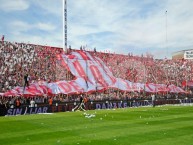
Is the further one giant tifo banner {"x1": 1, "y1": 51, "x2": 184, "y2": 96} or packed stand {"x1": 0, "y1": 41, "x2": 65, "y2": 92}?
giant tifo banner {"x1": 1, "y1": 51, "x2": 184, "y2": 96}

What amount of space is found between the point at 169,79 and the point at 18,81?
110 ft

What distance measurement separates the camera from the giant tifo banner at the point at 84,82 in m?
43.1

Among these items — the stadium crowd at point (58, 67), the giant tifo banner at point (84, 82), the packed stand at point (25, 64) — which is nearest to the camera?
the packed stand at point (25, 64)

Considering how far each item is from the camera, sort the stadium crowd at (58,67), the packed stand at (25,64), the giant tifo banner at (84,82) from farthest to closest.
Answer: the giant tifo banner at (84,82), the stadium crowd at (58,67), the packed stand at (25,64)

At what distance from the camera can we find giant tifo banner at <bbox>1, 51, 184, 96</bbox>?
4309cm

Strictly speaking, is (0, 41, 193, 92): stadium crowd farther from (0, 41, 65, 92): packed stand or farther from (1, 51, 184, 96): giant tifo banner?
(1, 51, 184, 96): giant tifo banner

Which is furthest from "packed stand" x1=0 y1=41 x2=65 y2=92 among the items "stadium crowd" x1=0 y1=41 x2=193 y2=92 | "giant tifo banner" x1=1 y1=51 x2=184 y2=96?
"giant tifo banner" x1=1 y1=51 x2=184 y2=96

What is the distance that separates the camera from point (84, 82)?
Answer: 49.1m

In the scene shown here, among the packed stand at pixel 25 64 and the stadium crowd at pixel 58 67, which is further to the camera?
the stadium crowd at pixel 58 67

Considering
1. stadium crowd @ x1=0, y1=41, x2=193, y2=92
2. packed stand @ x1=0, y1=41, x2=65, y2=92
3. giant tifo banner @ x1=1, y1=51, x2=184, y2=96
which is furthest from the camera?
giant tifo banner @ x1=1, y1=51, x2=184, y2=96

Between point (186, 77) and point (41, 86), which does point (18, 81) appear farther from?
point (186, 77)

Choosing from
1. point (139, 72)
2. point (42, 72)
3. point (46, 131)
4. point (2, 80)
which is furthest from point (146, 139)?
point (139, 72)

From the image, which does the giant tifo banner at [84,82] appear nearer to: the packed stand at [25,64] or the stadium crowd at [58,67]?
the stadium crowd at [58,67]

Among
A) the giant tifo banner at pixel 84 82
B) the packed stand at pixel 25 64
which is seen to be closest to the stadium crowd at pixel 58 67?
the packed stand at pixel 25 64
